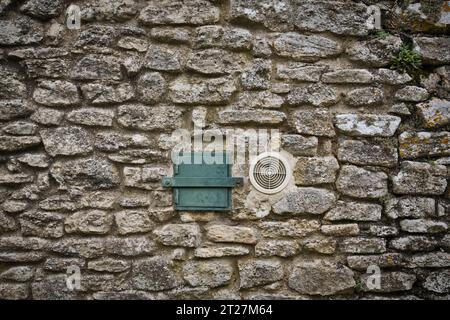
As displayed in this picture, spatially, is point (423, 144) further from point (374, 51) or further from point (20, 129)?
point (20, 129)

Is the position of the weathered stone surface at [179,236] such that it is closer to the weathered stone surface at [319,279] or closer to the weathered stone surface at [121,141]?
the weathered stone surface at [121,141]

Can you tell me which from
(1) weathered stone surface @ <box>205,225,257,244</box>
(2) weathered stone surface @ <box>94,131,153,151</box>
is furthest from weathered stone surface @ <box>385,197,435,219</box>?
(2) weathered stone surface @ <box>94,131,153,151</box>

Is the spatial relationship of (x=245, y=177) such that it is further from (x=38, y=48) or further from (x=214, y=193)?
(x=38, y=48)

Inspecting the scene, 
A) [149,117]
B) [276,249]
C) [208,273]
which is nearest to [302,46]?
[149,117]

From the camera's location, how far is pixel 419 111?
263 cm

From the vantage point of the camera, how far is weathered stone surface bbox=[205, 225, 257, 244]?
2564mm

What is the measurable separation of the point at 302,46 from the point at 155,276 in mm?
1711

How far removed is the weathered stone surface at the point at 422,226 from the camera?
2584 mm

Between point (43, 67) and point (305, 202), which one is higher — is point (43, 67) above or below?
above

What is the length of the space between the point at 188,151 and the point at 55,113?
2.87ft

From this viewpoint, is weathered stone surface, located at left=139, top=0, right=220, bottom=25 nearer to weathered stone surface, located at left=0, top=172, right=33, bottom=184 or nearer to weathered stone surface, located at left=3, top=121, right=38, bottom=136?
weathered stone surface, located at left=3, top=121, right=38, bottom=136

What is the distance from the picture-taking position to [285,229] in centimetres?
257

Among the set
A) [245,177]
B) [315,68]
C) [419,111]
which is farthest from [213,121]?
[419,111]

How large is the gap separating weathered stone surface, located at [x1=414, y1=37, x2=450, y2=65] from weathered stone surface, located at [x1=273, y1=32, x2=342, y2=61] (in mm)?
550
